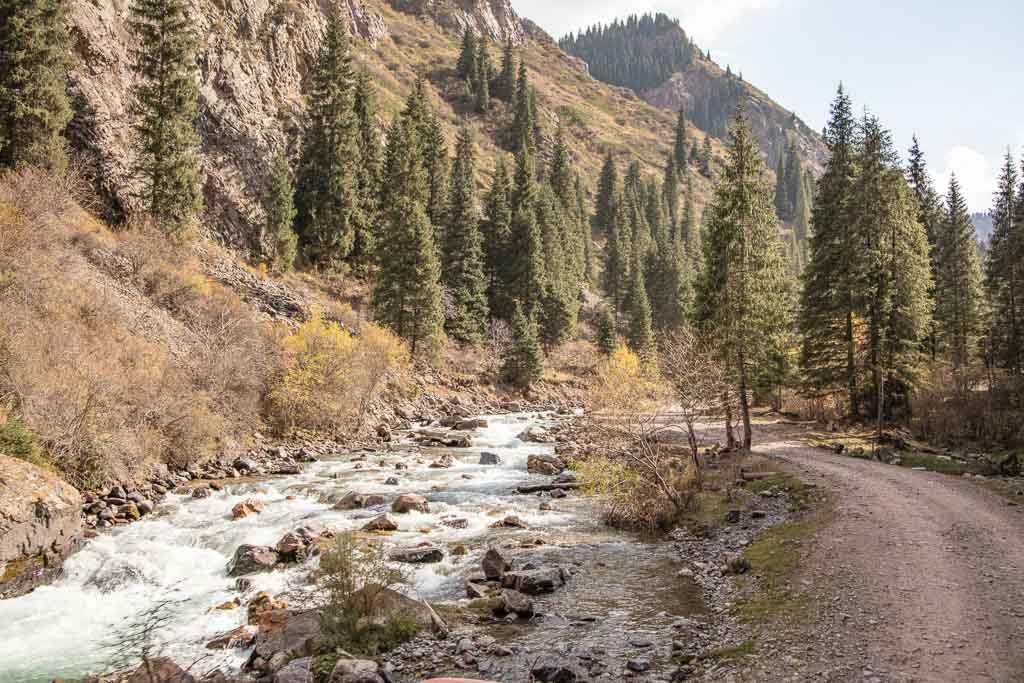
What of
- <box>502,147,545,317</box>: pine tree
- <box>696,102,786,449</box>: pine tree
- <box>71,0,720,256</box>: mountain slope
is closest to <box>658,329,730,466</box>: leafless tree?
<box>696,102,786,449</box>: pine tree

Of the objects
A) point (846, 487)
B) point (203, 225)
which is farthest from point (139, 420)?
point (203, 225)

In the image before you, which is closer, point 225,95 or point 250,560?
point 250,560

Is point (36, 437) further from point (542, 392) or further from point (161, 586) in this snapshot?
point (542, 392)

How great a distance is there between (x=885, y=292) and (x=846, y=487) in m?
17.9

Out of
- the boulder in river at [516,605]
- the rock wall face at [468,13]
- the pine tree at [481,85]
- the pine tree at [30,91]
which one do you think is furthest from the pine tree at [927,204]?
the rock wall face at [468,13]

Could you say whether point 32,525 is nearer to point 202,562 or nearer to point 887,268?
point 202,562

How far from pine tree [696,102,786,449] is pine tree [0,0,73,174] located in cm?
3734

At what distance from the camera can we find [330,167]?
57.3 m

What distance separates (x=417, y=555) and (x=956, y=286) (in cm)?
5071

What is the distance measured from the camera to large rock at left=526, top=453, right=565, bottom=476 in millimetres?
28469

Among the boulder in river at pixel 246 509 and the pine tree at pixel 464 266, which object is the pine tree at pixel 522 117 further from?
the boulder in river at pixel 246 509

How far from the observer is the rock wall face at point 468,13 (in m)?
169

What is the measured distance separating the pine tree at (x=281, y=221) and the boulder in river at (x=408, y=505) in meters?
35.5

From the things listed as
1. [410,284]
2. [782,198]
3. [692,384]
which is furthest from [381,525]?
[782,198]
